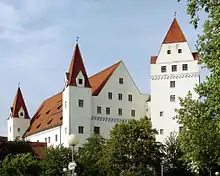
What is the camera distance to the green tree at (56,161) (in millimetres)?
56656

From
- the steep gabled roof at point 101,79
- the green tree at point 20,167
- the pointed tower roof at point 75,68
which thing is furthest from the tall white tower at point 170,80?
the green tree at point 20,167

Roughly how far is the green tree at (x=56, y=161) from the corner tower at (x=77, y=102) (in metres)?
11.7

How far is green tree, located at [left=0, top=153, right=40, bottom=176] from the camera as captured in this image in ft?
190

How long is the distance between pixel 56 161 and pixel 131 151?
8.03 m

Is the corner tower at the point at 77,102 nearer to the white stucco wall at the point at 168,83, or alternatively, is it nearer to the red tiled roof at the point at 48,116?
the red tiled roof at the point at 48,116

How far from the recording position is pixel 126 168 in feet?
176

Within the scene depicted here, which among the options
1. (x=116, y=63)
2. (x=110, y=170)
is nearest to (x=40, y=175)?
(x=110, y=170)

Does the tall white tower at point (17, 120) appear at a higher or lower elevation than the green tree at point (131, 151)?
higher

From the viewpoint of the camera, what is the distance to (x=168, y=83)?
73188 millimetres

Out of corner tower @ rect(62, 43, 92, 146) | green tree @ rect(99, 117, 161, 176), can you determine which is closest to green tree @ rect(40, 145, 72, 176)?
green tree @ rect(99, 117, 161, 176)

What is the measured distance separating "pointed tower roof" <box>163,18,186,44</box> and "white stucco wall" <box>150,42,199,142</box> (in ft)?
2.44

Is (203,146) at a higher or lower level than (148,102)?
lower

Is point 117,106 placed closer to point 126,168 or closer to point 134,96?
point 134,96

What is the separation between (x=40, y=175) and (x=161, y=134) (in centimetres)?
A: 1941
